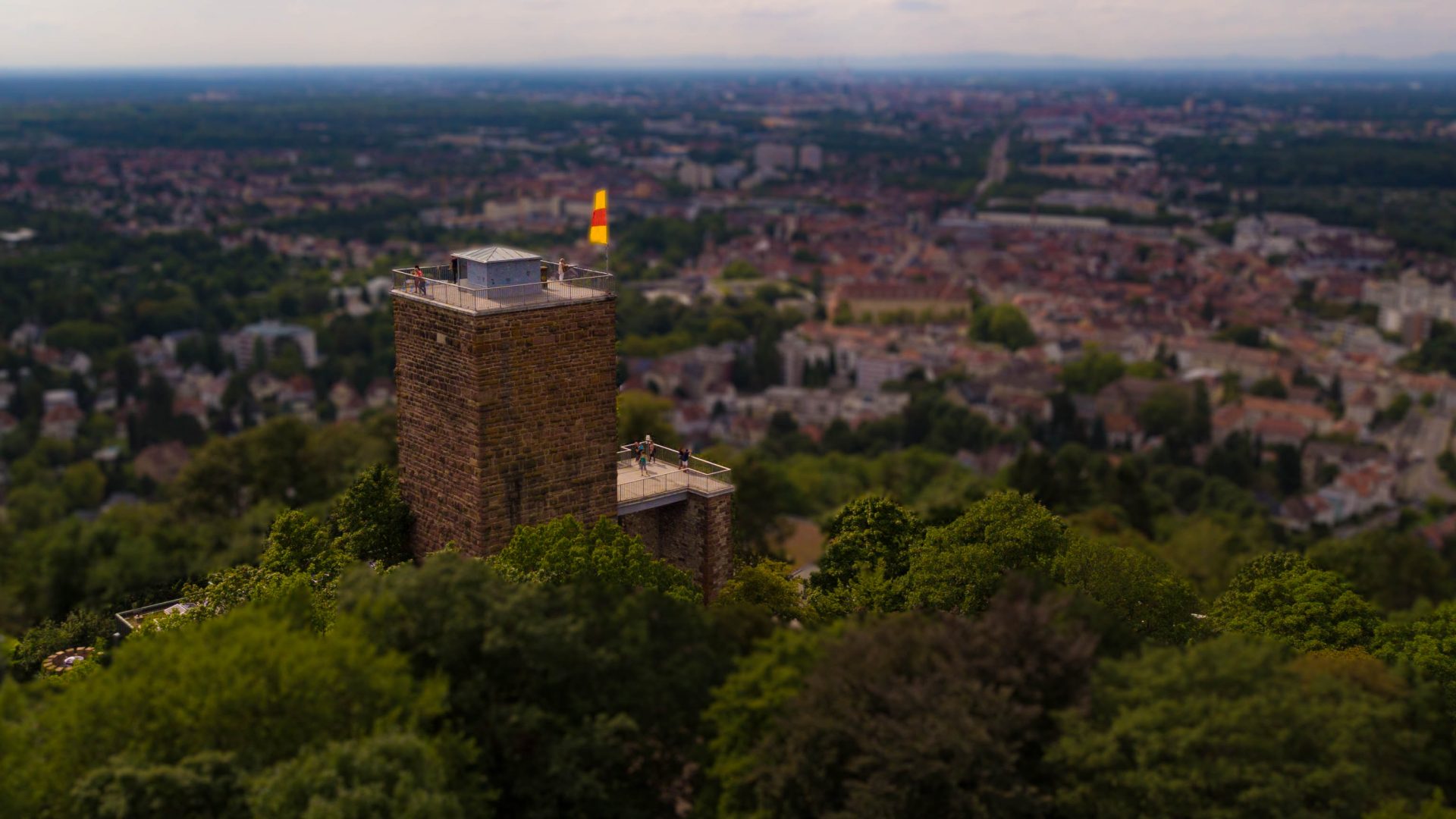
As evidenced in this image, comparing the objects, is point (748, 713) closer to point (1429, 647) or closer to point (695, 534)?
point (695, 534)

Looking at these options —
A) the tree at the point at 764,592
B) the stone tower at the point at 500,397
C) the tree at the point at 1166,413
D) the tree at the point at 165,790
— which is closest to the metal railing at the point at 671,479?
the stone tower at the point at 500,397

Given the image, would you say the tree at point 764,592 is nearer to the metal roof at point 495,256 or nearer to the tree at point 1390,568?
the metal roof at point 495,256

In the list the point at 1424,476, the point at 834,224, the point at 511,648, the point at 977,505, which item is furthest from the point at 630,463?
the point at 834,224

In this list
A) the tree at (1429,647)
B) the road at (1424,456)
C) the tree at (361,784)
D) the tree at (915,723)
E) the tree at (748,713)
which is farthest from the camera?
the road at (1424,456)

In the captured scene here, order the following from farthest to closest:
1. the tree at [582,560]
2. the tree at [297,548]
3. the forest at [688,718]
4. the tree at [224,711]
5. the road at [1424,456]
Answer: the road at [1424,456] → the tree at [297,548] → the tree at [582,560] → the tree at [224,711] → the forest at [688,718]

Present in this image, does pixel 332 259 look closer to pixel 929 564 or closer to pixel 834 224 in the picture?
pixel 834 224

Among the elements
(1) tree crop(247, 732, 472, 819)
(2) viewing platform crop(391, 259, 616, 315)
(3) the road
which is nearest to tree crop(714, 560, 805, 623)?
(2) viewing platform crop(391, 259, 616, 315)

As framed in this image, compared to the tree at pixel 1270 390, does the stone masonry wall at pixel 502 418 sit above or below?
above

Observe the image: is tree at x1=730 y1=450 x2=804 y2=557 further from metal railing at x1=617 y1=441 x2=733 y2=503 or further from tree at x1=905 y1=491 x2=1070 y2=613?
tree at x1=905 y1=491 x2=1070 y2=613
